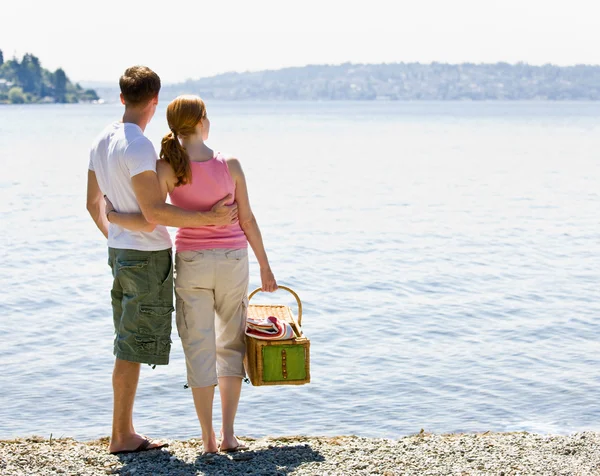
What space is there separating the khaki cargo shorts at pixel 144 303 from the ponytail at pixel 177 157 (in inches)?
18.2

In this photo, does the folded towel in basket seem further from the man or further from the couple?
the man

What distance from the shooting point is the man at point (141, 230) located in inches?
193

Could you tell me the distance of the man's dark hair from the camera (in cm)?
492

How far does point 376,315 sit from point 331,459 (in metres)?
6.58

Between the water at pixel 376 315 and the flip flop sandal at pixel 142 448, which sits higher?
the flip flop sandal at pixel 142 448

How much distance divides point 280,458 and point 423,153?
44.2 metres

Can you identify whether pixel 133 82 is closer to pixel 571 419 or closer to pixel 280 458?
pixel 280 458

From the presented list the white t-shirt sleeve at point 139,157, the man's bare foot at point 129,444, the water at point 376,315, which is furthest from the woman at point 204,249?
the water at point 376,315

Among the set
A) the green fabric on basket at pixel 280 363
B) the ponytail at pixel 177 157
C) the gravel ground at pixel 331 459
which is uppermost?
the ponytail at pixel 177 157

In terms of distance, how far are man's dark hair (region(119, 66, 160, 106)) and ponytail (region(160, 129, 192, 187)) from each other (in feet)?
0.87

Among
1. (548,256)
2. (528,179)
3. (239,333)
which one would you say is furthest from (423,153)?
A: (239,333)

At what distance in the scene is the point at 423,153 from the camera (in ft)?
159

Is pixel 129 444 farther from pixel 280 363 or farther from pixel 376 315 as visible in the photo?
pixel 376 315

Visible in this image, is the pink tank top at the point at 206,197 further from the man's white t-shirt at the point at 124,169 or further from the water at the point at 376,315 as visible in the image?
the water at the point at 376,315
